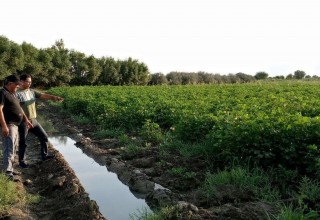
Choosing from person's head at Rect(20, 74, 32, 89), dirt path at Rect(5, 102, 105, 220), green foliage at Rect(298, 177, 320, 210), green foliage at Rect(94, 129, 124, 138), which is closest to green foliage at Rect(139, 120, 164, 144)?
green foliage at Rect(94, 129, 124, 138)

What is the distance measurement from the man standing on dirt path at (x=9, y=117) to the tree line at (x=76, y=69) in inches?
1540

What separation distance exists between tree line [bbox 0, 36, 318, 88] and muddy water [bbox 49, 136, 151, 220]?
3790cm

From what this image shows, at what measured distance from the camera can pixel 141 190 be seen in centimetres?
687

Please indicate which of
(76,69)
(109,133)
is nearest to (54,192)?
(109,133)

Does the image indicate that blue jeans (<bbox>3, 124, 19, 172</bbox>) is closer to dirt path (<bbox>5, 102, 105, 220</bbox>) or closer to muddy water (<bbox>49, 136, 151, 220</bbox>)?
dirt path (<bbox>5, 102, 105, 220</bbox>)

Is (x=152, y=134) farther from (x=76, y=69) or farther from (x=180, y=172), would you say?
(x=76, y=69)

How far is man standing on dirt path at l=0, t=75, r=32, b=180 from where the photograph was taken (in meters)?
7.11

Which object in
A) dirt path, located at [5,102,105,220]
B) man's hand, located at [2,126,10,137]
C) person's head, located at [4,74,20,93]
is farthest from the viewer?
person's head, located at [4,74,20,93]

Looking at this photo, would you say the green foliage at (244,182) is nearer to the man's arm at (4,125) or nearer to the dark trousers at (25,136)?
the man's arm at (4,125)

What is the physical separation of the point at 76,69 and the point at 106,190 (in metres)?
52.5

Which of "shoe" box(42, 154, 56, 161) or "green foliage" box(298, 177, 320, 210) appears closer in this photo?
"green foliage" box(298, 177, 320, 210)

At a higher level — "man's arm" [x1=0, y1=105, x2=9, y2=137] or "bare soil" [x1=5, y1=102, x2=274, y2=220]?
"man's arm" [x1=0, y1=105, x2=9, y2=137]

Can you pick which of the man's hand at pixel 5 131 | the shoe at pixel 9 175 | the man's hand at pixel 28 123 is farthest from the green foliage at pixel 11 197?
the man's hand at pixel 28 123

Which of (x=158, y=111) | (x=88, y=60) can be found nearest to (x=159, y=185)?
(x=158, y=111)
